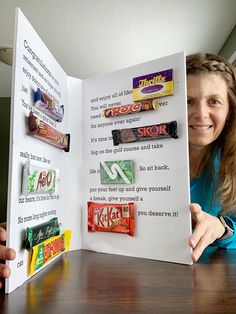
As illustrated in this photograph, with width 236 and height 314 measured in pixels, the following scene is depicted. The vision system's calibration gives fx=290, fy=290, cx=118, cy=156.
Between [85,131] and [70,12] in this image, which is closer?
[85,131]

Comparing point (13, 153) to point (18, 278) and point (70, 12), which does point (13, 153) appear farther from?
point (70, 12)

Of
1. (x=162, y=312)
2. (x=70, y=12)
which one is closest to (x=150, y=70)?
(x=162, y=312)

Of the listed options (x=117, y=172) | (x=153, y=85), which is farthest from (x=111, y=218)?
(x=153, y=85)

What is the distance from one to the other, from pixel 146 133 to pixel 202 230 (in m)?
0.26

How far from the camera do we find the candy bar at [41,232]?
0.54 metres

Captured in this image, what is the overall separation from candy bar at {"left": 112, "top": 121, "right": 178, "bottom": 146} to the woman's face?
0.65ft

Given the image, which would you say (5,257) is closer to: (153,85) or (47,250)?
(47,250)

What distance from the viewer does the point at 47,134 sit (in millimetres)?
627

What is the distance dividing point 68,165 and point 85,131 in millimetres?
108

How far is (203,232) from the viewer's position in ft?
2.19

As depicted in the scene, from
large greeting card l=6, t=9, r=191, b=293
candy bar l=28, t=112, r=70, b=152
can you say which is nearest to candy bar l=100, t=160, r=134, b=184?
large greeting card l=6, t=9, r=191, b=293

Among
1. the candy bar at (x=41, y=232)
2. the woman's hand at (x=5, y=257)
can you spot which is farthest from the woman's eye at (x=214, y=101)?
the woman's hand at (x=5, y=257)

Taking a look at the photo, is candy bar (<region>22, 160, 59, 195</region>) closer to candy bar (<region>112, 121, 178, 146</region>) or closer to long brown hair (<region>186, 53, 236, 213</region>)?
candy bar (<region>112, 121, 178, 146</region>)

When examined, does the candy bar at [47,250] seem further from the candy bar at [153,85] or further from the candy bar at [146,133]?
the candy bar at [153,85]
